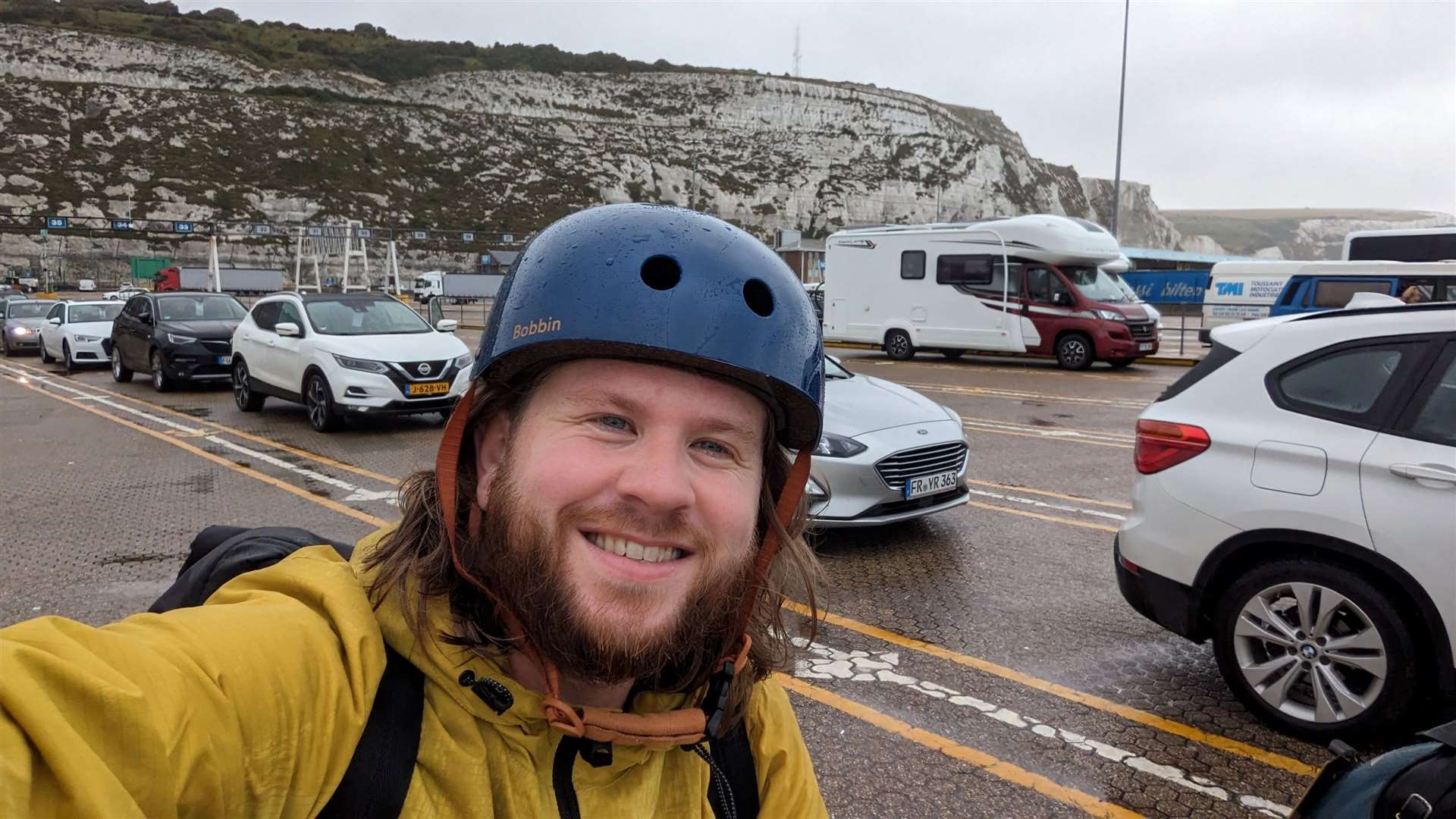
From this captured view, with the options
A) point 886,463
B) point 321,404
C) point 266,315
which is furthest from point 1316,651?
point 266,315

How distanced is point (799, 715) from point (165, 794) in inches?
116

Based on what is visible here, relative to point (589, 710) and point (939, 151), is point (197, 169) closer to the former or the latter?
point (939, 151)

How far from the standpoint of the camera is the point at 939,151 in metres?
96.2

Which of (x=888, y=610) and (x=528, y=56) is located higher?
(x=528, y=56)

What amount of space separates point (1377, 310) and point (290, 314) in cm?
1145

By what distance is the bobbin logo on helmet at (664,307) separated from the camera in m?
1.46

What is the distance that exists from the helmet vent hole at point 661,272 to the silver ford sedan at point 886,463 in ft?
13.0

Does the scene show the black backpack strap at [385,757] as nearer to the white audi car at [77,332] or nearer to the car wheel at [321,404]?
the car wheel at [321,404]

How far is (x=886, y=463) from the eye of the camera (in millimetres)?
5820

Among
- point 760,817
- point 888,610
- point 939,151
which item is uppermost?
point 939,151

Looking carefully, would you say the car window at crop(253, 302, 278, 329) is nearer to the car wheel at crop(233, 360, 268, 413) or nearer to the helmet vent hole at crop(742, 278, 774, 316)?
the car wheel at crop(233, 360, 268, 413)

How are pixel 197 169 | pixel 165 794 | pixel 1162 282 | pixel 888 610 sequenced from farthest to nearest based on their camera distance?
pixel 197 169 → pixel 1162 282 → pixel 888 610 → pixel 165 794

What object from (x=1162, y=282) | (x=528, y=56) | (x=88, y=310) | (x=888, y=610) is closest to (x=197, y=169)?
(x=528, y=56)

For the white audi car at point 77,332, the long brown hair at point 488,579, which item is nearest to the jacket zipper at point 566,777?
the long brown hair at point 488,579
